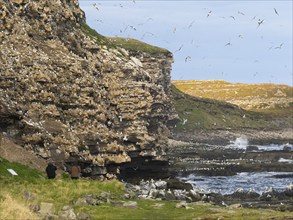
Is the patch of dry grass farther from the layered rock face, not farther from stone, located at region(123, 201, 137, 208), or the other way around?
the layered rock face

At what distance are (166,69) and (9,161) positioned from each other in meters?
120

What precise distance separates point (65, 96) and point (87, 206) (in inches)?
1145

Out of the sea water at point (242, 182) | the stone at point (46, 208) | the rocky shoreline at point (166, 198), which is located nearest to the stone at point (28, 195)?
the rocky shoreline at point (166, 198)

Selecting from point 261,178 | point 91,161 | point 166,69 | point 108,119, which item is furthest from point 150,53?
point 91,161

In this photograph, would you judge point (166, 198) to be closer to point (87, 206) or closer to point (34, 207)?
point (87, 206)

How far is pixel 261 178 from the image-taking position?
91.9m

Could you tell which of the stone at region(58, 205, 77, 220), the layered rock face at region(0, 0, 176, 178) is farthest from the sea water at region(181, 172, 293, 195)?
the stone at region(58, 205, 77, 220)

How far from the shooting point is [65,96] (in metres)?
61.9

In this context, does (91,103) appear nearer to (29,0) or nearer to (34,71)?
(34,71)

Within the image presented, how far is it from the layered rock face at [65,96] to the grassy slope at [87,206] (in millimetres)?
13694

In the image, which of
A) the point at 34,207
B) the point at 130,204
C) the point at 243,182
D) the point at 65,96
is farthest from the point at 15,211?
the point at 243,182

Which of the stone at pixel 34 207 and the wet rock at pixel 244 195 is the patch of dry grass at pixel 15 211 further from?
the wet rock at pixel 244 195

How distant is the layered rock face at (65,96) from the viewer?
56969 mm

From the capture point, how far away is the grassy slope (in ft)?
101
